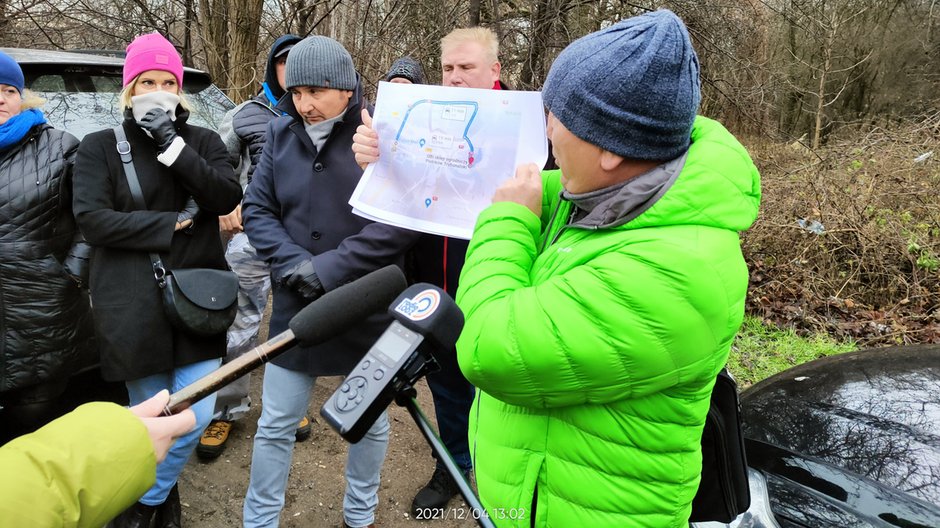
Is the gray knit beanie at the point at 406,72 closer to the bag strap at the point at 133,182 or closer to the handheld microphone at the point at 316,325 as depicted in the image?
the bag strap at the point at 133,182

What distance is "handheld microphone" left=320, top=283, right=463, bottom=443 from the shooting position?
3.48ft

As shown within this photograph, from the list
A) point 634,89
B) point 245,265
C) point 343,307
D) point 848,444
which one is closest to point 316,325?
point 343,307

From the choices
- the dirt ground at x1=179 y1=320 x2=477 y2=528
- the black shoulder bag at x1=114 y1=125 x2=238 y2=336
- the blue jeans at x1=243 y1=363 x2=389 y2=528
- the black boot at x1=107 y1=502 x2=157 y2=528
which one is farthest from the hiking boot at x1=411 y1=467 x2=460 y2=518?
the black shoulder bag at x1=114 y1=125 x2=238 y2=336

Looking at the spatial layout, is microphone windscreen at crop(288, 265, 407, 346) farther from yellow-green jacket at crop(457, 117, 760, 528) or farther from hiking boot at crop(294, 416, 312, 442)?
hiking boot at crop(294, 416, 312, 442)

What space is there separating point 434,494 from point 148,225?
71.2 inches

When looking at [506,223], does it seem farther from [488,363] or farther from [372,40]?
[372,40]

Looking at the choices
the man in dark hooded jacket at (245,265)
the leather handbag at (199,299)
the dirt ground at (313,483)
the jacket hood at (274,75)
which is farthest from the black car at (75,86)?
the dirt ground at (313,483)

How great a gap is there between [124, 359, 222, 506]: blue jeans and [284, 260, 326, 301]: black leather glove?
0.62 m

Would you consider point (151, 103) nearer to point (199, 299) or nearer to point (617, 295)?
point (199, 299)

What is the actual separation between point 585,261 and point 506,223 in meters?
0.24

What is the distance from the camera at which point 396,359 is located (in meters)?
1.09

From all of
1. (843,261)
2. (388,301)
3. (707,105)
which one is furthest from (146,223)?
(707,105)

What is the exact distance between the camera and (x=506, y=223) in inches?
60.6

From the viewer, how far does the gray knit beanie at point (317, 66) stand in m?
2.43
